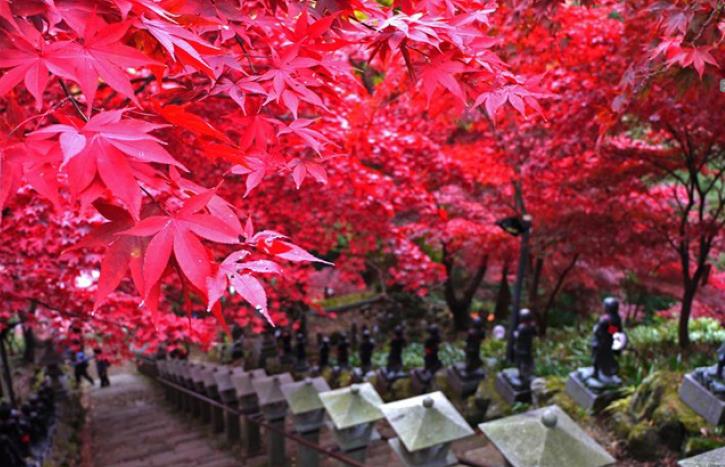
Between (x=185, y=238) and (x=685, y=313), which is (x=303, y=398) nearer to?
(x=185, y=238)

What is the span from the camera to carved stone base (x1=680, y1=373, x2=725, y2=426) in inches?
182

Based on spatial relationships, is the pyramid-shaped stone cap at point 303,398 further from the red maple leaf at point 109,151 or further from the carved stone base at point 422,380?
the red maple leaf at point 109,151

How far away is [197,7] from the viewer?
174 centimetres

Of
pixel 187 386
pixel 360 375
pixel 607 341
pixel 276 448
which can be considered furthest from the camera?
pixel 187 386

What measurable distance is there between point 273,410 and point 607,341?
3.51 meters

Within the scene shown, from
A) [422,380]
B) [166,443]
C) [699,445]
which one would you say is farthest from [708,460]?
[166,443]

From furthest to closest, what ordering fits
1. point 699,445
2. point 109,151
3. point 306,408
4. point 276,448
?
point 276,448
point 306,408
point 699,445
point 109,151

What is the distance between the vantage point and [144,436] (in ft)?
29.6

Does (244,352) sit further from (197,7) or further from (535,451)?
(197,7)

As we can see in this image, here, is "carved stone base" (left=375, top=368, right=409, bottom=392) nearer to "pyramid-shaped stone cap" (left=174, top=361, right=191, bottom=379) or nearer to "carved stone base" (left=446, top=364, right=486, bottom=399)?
"carved stone base" (left=446, top=364, right=486, bottom=399)

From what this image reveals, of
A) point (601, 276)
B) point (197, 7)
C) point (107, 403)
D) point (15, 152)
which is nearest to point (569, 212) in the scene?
point (601, 276)

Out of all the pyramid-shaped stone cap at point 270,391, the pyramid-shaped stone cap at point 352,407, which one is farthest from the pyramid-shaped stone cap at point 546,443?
the pyramid-shaped stone cap at point 270,391

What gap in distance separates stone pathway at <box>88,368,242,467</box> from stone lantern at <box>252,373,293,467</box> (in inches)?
33.0

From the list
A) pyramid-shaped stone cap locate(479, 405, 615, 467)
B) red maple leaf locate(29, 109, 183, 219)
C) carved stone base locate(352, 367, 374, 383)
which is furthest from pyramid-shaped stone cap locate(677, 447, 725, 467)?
carved stone base locate(352, 367, 374, 383)
